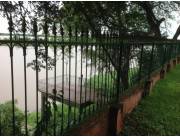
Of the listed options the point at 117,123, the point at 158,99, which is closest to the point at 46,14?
the point at 117,123

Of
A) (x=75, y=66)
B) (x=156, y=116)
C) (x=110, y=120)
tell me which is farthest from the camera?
(x=156, y=116)

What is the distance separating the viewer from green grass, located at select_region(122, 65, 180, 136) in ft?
15.1

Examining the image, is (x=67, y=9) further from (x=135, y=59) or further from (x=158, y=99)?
(x=158, y=99)

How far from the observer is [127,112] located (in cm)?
513

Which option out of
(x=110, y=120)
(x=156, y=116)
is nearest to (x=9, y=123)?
(x=110, y=120)

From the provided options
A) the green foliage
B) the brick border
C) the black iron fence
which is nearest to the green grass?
the brick border

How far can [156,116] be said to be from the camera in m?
5.30

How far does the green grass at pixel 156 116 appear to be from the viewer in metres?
4.59

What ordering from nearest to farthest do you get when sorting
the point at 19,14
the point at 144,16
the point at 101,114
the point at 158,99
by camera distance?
1. the point at 101,114
2. the point at 19,14
3. the point at 158,99
4. the point at 144,16

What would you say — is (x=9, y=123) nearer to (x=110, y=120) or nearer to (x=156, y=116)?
(x=110, y=120)

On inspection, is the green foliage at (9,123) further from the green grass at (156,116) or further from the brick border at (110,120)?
the green grass at (156,116)

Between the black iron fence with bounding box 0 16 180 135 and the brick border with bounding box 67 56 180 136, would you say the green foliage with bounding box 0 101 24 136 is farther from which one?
the brick border with bounding box 67 56 180 136

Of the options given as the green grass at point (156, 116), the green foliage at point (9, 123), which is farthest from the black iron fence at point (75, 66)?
the green grass at point (156, 116)

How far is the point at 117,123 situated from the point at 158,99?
2.71m
